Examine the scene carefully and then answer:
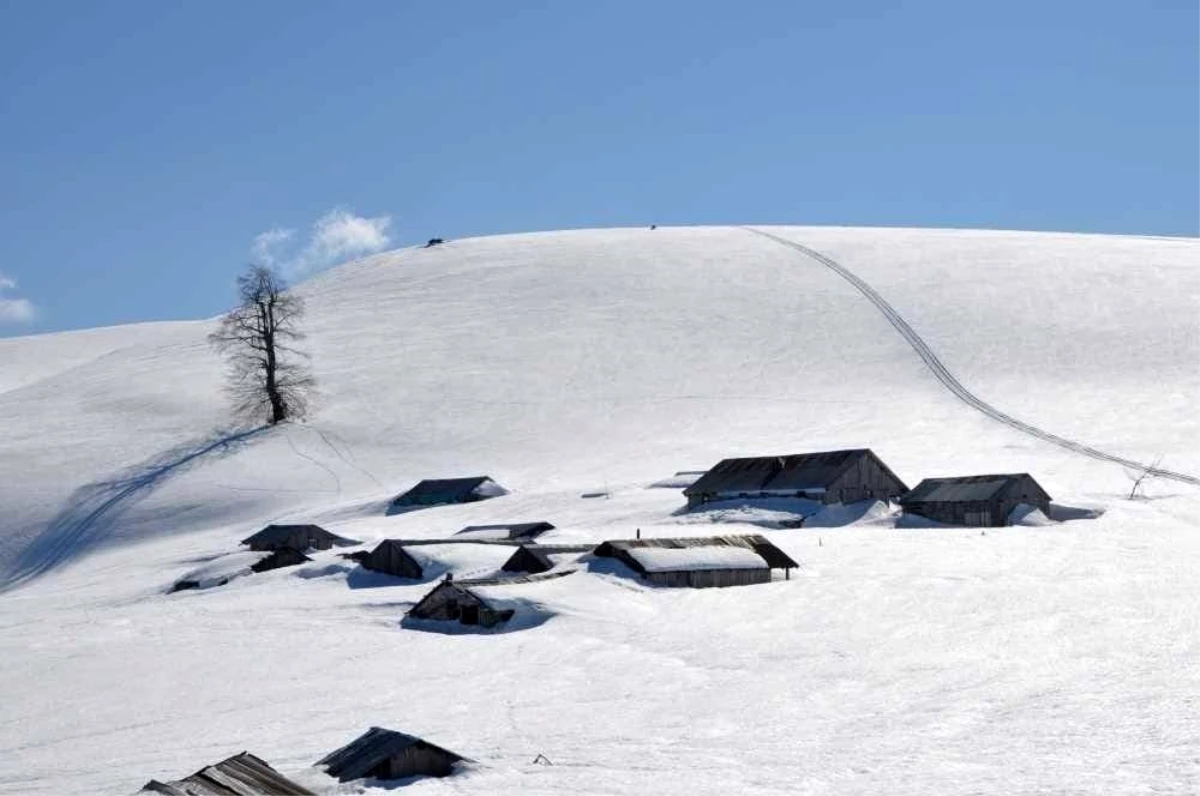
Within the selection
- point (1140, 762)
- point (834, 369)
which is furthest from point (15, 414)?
point (1140, 762)

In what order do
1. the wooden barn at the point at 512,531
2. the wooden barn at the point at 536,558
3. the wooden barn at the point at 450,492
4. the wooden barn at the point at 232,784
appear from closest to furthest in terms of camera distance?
the wooden barn at the point at 232,784, the wooden barn at the point at 536,558, the wooden barn at the point at 512,531, the wooden barn at the point at 450,492

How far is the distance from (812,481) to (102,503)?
31435 mm

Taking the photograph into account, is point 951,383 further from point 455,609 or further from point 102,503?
point 455,609

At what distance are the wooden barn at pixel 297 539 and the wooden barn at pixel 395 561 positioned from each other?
863cm

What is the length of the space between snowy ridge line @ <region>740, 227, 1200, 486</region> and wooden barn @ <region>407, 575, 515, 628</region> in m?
33.4

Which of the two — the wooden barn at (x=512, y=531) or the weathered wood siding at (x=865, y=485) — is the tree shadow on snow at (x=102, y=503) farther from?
the weathered wood siding at (x=865, y=485)

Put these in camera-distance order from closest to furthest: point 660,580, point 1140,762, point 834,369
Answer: point 1140,762 → point 660,580 → point 834,369

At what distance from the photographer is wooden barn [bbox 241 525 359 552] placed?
50.2 m

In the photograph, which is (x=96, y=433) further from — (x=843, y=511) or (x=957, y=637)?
(x=957, y=637)

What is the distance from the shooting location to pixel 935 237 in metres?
116

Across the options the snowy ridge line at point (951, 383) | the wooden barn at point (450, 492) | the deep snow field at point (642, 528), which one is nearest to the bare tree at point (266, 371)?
the deep snow field at point (642, 528)

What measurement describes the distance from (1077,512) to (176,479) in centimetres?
3884

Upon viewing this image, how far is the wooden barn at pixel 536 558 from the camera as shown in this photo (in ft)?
123

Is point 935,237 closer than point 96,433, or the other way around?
point 96,433
